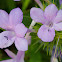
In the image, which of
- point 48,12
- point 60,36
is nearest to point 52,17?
point 48,12

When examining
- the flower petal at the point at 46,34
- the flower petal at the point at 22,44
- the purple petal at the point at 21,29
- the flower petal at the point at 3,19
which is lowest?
the flower petal at the point at 22,44

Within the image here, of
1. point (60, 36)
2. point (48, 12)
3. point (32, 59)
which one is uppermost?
point (48, 12)

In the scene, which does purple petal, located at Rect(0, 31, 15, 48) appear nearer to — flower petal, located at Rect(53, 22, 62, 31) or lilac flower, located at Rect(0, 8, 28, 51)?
lilac flower, located at Rect(0, 8, 28, 51)

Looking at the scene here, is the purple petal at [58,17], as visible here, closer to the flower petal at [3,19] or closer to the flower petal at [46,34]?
the flower petal at [46,34]

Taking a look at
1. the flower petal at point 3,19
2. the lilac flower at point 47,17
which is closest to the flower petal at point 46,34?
the lilac flower at point 47,17

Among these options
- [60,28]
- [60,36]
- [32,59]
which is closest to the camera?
[60,28]

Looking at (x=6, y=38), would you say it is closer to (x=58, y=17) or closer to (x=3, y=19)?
(x=3, y=19)

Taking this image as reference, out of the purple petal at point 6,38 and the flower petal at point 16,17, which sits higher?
the flower petal at point 16,17

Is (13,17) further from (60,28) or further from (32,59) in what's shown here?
(32,59)
